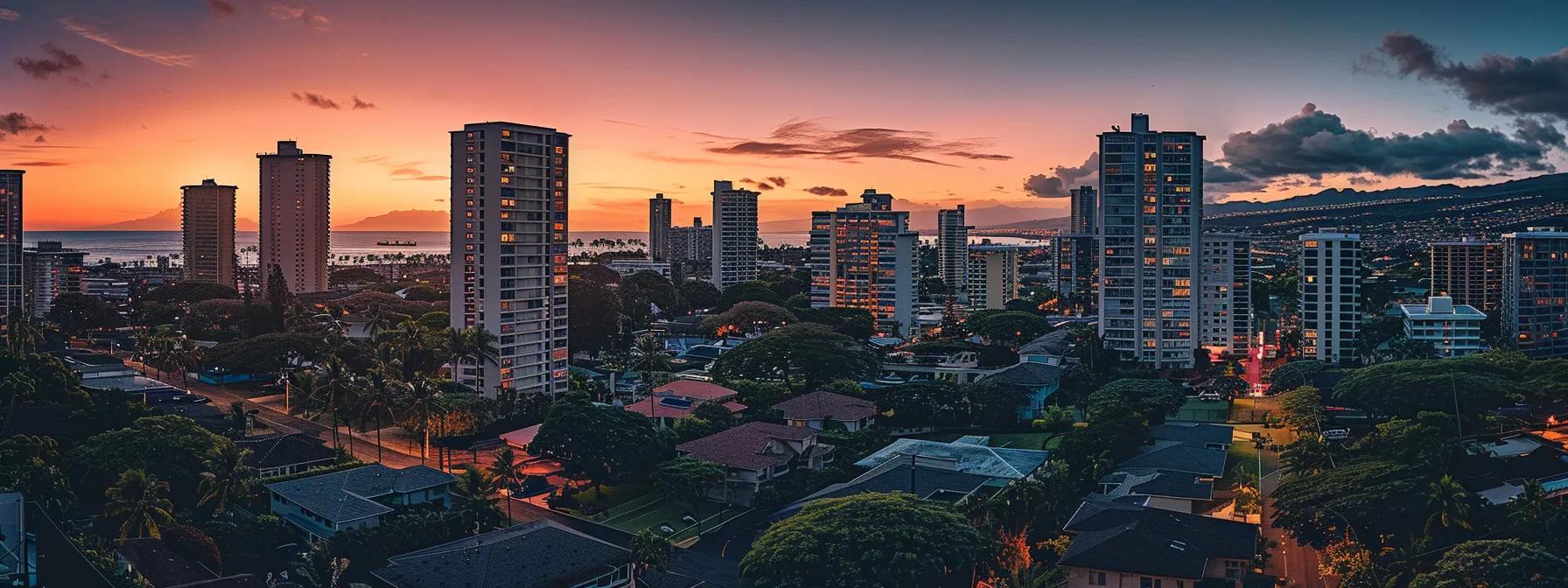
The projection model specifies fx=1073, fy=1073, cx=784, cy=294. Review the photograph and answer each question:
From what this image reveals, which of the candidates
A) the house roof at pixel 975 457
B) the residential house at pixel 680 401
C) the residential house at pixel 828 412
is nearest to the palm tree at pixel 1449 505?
the house roof at pixel 975 457

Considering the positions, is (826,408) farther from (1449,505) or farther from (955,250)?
(955,250)

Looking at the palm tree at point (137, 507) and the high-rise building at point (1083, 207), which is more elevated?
the high-rise building at point (1083, 207)

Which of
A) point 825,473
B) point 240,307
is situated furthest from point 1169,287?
point 240,307

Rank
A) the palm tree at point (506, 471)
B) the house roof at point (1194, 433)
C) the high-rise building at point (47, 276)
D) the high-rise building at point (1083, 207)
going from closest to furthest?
the palm tree at point (506, 471) < the house roof at point (1194, 433) < the high-rise building at point (47, 276) < the high-rise building at point (1083, 207)

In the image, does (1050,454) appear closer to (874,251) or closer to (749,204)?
(874,251)

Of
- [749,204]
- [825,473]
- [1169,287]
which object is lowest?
[825,473]

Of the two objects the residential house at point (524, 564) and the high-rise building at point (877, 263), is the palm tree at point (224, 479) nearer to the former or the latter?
the residential house at point (524, 564)

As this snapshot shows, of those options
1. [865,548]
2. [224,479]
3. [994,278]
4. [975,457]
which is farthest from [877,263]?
[865,548]

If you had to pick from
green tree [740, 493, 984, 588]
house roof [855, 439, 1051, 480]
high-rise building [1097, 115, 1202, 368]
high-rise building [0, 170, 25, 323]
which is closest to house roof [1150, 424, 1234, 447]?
house roof [855, 439, 1051, 480]
